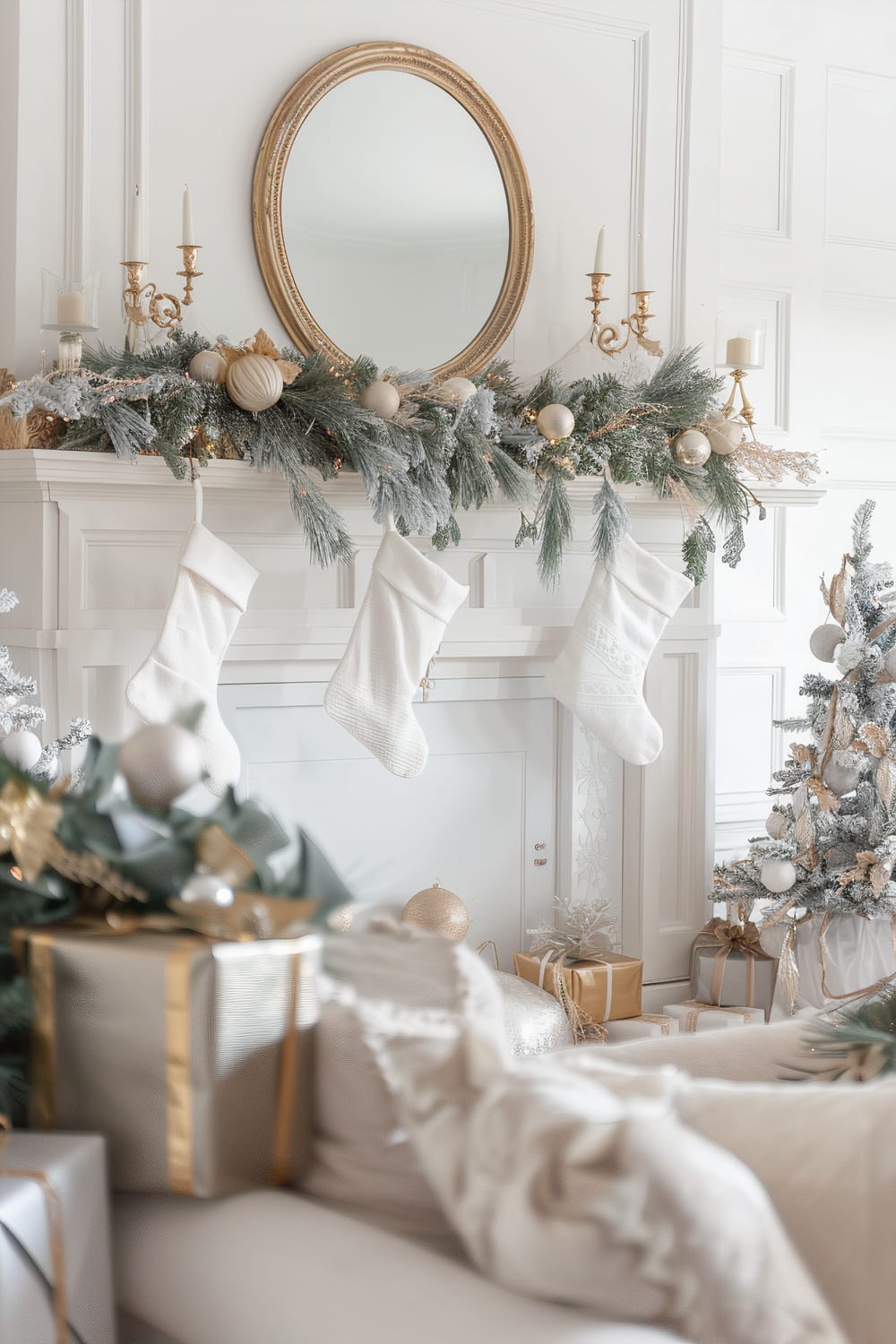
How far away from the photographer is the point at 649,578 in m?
2.74

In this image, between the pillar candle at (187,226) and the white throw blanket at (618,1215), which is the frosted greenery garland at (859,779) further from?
the white throw blanket at (618,1215)

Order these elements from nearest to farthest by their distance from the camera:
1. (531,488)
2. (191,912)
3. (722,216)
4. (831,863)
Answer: (191,912) < (531,488) < (831,863) < (722,216)

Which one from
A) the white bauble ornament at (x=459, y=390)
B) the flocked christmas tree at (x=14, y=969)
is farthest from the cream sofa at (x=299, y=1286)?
the white bauble ornament at (x=459, y=390)

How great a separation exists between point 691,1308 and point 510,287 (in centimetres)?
235

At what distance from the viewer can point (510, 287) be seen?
279 centimetres

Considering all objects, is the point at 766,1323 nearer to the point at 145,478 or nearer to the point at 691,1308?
the point at 691,1308

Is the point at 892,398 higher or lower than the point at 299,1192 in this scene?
higher

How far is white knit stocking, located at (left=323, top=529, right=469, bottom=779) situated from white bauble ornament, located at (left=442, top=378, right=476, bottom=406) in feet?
0.94

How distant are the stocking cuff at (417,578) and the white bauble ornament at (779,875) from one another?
910 millimetres

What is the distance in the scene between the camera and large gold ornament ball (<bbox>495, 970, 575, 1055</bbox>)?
2.51 meters

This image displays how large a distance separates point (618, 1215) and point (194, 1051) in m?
0.34

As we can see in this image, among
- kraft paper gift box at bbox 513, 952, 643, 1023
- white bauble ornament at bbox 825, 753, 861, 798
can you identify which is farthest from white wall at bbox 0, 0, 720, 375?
kraft paper gift box at bbox 513, 952, 643, 1023

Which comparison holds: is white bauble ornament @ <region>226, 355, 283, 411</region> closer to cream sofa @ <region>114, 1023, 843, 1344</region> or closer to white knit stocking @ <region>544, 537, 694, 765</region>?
white knit stocking @ <region>544, 537, 694, 765</region>

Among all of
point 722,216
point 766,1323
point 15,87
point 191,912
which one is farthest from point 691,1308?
point 722,216
